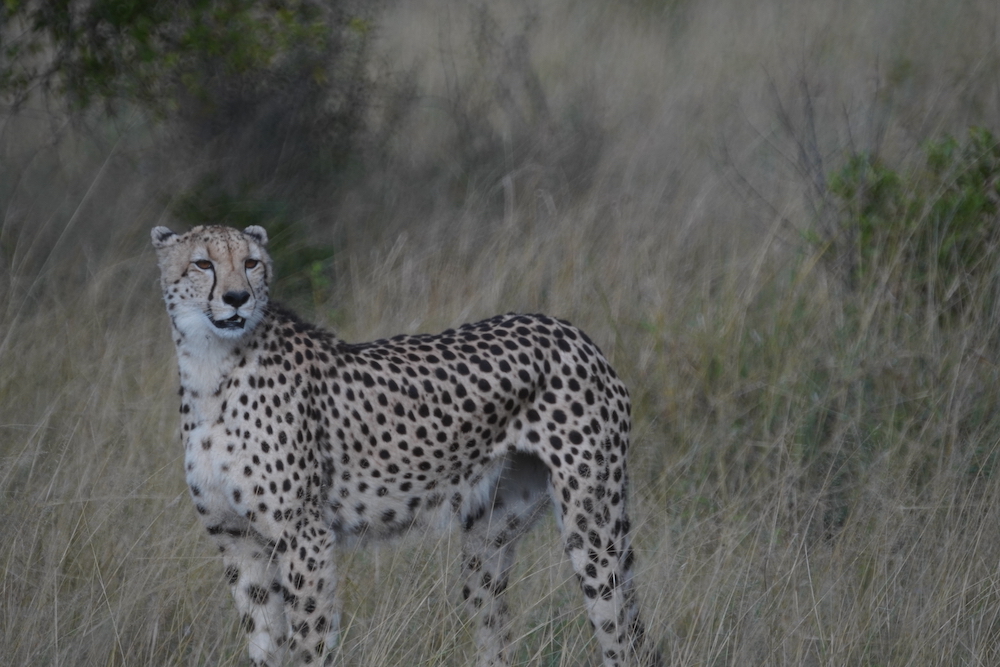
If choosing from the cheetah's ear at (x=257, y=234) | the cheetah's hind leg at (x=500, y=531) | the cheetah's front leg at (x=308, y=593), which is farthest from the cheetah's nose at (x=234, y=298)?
the cheetah's hind leg at (x=500, y=531)

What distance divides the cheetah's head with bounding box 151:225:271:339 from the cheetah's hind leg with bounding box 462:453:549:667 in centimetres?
99

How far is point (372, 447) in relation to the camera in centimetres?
394

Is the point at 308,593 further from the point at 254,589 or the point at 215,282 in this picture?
the point at 215,282

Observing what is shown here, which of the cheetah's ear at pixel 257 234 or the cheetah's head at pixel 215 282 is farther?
the cheetah's ear at pixel 257 234

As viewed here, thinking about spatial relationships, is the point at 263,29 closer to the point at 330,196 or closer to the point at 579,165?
the point at 330,196

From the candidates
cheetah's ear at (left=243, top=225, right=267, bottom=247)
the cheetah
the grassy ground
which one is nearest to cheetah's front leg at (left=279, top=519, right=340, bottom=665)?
the cheetah

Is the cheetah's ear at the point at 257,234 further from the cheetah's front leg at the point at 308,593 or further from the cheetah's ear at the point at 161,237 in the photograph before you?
the cheetah's front leg at the point at 308,593

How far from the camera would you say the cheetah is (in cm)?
363

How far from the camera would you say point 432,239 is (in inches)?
275

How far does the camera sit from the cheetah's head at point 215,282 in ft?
11.9

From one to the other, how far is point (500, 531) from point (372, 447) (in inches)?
21.5

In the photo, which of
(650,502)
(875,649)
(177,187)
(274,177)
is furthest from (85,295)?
(875,649)

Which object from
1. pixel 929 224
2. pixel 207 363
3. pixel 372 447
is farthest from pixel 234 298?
pixel 929 224

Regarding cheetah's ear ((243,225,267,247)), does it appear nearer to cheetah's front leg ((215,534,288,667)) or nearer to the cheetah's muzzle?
the cheetah's muzzle
